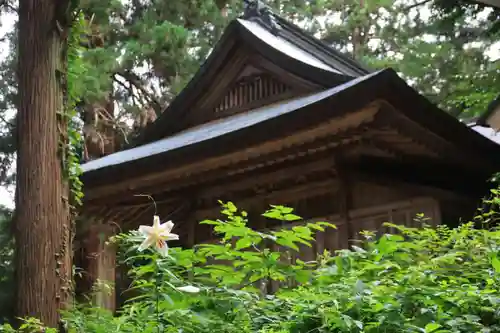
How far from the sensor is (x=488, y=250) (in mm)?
2457

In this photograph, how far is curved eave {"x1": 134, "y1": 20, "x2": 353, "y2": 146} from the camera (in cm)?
692

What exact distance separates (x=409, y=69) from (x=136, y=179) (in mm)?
11536

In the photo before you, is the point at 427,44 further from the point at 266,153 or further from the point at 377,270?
the point at 377,270

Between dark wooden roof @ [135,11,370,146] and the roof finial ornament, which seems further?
the roof finial ornament

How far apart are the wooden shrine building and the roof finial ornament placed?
0.90 meters

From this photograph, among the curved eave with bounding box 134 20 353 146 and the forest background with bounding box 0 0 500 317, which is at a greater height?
the forest background with bounding box 0 0 500 317

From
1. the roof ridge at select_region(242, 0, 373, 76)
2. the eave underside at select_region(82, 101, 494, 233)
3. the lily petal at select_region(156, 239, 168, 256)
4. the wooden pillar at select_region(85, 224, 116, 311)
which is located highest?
the roof ridge at select_region(242, 0, 373, 76)

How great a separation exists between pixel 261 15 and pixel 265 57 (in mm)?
1602

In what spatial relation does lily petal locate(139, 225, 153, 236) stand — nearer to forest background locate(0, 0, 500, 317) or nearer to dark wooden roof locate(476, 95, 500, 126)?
dark wooden roof locate(476, 95, 500, 126)

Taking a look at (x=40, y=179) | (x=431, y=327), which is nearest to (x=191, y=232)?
(x=40, y=179)

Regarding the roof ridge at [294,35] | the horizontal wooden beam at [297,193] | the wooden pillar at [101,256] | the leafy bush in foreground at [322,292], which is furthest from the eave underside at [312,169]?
the roof ridge at [294,35]

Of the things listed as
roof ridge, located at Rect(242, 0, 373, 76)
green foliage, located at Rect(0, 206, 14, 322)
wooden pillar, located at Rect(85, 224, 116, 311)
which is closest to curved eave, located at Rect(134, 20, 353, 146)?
roof ridge, located at Rect(242, 0, 373, 76)

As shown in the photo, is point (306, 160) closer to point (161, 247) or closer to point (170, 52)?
point (161, 247)

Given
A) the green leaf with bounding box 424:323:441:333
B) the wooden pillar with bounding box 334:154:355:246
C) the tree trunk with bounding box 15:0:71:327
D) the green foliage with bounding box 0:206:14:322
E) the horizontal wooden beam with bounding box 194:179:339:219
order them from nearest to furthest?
the green leaf with bounding box 424:323:441:333, the tree trunk with bounding box 15:0:71:327, the wooden pillar with bounding box 334:154:355:246, the horizontal wooden beam with bounding box 194:179:339:219, the green foliage with bounding box 0:206:14:322
